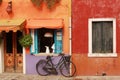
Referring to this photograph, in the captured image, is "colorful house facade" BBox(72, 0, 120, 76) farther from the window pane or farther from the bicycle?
the bicycle

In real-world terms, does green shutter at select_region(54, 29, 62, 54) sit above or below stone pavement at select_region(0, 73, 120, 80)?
above

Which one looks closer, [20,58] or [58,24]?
[58,24]

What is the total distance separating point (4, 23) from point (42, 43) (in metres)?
2.34

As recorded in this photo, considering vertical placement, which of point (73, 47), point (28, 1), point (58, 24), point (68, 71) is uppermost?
point (28, 1)

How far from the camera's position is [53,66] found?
19953 millimetres

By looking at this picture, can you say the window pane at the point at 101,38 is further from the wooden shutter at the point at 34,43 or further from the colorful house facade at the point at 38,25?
the wooden shutter at the point at 34,43

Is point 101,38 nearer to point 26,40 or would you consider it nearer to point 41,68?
point 41,68

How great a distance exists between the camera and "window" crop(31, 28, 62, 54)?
20234 millimetres

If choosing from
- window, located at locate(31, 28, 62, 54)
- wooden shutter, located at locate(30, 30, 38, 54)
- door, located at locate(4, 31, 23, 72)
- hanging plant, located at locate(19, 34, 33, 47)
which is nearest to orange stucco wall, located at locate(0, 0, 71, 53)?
window, located at locate(31, 28, 62, 54)

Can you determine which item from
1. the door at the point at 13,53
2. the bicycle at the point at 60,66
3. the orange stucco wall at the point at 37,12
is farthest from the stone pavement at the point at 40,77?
the orange stucco wall at the point at 37,12

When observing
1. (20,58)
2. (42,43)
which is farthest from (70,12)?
(20,58)

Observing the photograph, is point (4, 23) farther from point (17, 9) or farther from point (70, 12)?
point (70, 12)

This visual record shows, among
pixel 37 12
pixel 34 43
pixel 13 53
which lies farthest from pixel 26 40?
pixel 37 12

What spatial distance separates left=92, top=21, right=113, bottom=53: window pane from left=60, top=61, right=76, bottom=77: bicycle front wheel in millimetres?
1390
